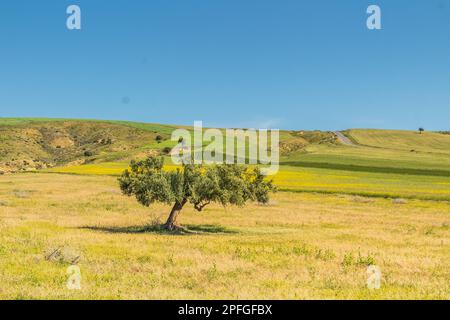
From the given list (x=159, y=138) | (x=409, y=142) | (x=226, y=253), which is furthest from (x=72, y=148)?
(x=226, y=253)

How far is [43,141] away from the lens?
19438 centimetres

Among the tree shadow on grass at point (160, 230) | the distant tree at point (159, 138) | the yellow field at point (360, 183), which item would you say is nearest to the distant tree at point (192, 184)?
the tree shadow on grass at point (160, 230)

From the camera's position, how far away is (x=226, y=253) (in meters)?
25.8

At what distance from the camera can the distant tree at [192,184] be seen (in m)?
35.9

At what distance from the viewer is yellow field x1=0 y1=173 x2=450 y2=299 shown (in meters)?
16.7

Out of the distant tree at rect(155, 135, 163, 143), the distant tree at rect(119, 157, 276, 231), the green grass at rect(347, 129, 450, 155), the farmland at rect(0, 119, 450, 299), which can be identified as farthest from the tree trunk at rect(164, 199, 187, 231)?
the distant tree at rect(155, 135, 163, 143)

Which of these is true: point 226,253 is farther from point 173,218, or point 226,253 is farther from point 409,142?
point 409,142

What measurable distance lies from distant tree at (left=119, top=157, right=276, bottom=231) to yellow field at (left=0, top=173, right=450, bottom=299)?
2.77 metres

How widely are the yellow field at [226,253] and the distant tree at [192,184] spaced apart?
2768 mm

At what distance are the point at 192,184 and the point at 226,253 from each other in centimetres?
1152

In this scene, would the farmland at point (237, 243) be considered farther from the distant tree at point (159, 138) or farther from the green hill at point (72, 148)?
the distant tree at point (159, 138)

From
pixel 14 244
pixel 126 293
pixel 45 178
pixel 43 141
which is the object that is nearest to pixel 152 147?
pixel 43 141

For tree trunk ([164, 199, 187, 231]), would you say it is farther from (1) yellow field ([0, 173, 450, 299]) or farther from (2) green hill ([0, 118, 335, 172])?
(2) green hill ([0, 118, 335, 172])
